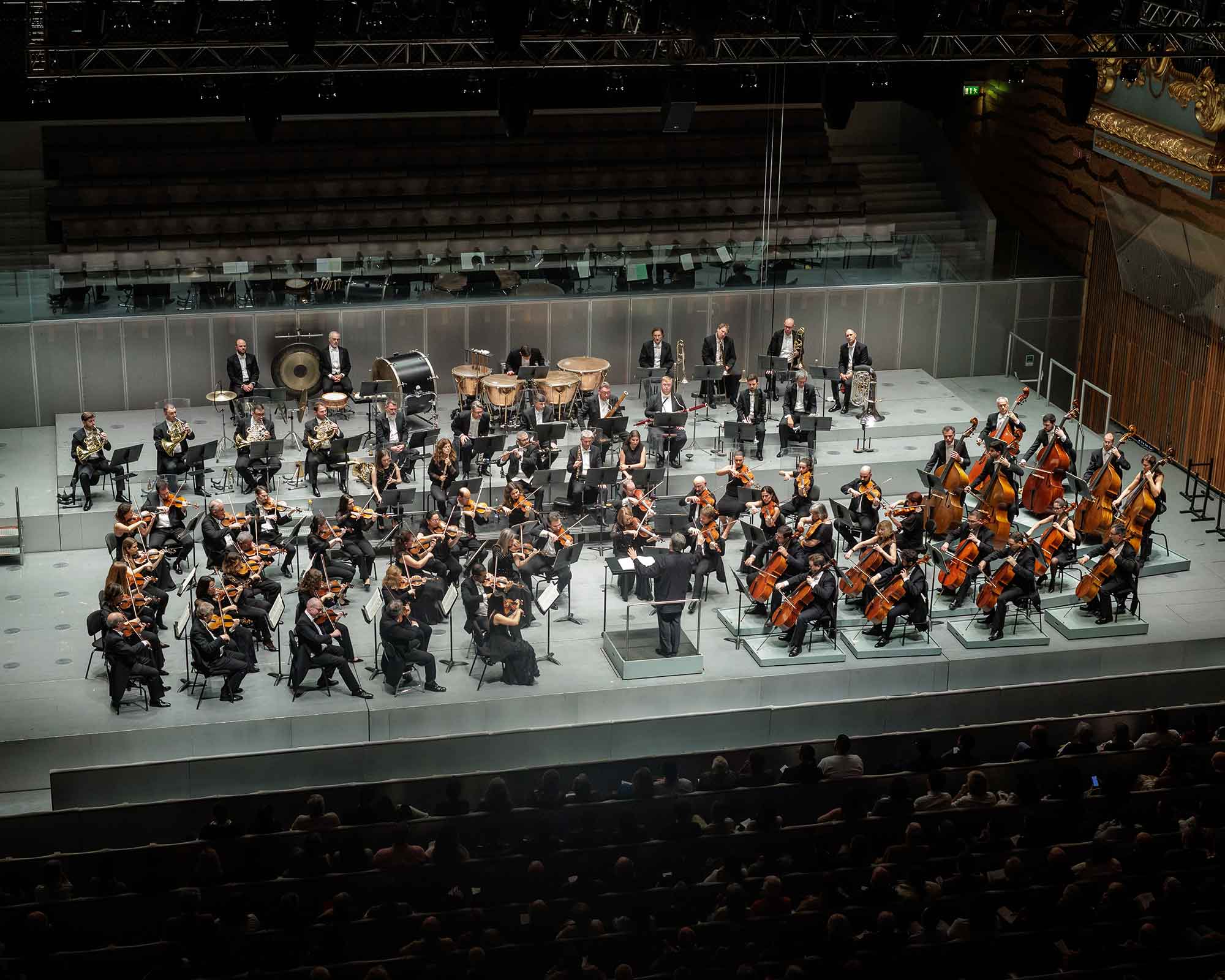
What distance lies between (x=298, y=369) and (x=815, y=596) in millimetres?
8540

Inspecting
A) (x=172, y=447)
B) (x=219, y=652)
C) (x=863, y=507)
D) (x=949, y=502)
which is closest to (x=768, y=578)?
(x=863, y=507)

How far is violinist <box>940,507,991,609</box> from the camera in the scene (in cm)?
1714

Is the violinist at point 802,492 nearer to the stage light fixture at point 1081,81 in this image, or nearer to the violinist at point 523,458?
the violinist at point 523,458

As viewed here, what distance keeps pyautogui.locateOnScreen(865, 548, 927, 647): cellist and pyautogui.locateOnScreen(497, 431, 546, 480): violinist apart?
4.07 meters

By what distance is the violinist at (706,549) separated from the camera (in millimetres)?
17375

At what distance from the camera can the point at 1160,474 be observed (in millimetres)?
17734

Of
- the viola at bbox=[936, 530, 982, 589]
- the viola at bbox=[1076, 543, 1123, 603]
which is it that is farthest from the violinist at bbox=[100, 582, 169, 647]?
the viola at bbox=[1076, 543, 1123, 603]

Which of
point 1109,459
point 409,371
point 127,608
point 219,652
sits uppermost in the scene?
point 409,371

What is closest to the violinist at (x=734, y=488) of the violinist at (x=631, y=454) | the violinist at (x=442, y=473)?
the violinist at (x=631, y=454)

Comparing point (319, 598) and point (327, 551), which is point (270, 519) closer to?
point (327, 551)

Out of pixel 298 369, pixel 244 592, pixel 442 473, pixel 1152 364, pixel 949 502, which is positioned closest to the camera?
pixel 244 592

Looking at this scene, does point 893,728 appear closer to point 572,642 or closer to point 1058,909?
point 572,642

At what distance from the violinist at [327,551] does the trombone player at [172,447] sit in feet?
7.65

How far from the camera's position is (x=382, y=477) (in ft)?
59.8
